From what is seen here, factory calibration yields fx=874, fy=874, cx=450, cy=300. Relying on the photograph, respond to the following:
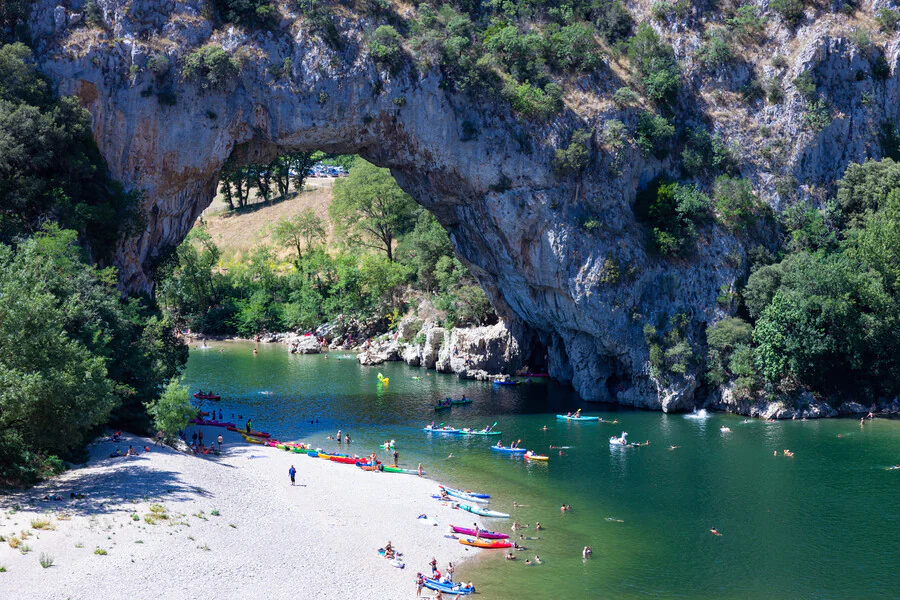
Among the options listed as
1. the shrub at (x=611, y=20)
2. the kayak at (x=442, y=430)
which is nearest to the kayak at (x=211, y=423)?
the kayak at (x=442, y=430)

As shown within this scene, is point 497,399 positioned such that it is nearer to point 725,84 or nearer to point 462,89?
point 462,89

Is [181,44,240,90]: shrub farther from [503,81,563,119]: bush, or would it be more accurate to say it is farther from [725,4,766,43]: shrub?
[725,4,766,43]: shrub

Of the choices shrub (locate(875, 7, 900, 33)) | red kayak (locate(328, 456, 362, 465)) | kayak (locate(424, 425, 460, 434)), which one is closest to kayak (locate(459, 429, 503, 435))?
Answer: kayak (locate(424, 425, 460, 434))

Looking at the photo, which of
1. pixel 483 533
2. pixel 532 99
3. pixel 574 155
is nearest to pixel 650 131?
pixel 574 155

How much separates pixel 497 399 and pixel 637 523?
28743mm

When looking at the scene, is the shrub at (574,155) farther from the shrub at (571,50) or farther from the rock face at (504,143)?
the shrub at (571,50)

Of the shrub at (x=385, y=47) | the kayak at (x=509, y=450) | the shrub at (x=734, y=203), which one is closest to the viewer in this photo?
the kayak at (x=509, y=450)

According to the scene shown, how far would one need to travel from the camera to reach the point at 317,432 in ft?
196

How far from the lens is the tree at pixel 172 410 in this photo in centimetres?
4834

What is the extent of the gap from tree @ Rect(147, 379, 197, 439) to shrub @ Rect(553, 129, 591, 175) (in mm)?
31408

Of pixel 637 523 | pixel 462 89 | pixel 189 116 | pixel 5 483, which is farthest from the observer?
pixel 462 89

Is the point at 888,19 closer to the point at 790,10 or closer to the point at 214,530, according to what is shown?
the point at 790,10

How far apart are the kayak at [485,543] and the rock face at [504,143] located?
28.5 m

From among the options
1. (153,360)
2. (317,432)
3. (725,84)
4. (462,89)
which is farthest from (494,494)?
(725,84)
